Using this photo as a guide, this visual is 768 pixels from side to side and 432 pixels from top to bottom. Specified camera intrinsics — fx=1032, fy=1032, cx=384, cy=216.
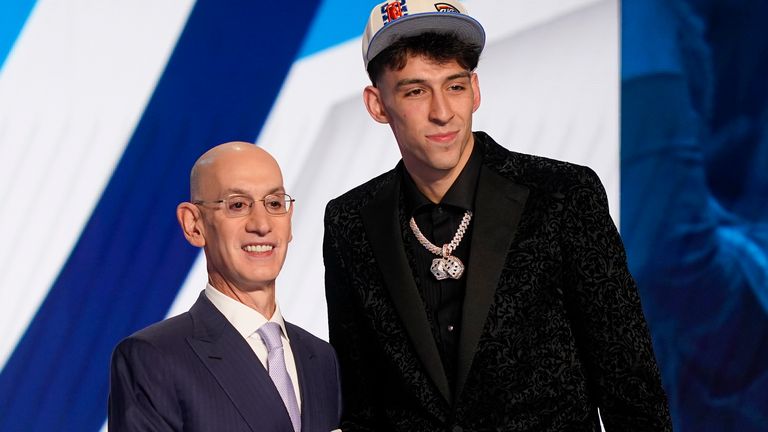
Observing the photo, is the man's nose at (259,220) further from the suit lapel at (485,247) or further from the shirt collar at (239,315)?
the suit lapel at (485,247)

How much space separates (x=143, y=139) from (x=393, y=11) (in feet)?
6.43

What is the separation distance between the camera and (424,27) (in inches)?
84.7

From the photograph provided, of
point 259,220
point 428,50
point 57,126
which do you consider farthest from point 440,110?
point 57,126

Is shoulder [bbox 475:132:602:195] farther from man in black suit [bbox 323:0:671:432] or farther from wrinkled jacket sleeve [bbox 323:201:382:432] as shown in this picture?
wrinkled jacket sleeve [bbox 323:201:382:432]

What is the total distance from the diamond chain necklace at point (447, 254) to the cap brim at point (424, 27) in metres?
0.38

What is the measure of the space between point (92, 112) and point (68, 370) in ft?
3.18

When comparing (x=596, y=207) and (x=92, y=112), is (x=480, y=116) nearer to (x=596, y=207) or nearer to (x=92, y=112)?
(x=92, y=112)

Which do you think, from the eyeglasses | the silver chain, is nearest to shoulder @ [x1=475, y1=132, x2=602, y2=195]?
the silver chain

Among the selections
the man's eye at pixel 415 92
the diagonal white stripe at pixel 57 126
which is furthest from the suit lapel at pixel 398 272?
the diagonal white stripe at pixel 57 126

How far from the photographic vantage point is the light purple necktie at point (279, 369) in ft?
6.72

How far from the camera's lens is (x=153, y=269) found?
3908 millimetres

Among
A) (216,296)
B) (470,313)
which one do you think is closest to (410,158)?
(470,313)

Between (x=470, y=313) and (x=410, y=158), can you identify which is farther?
(x=410, y=158)

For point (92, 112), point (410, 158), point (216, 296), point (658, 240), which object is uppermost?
point (658, 240)
